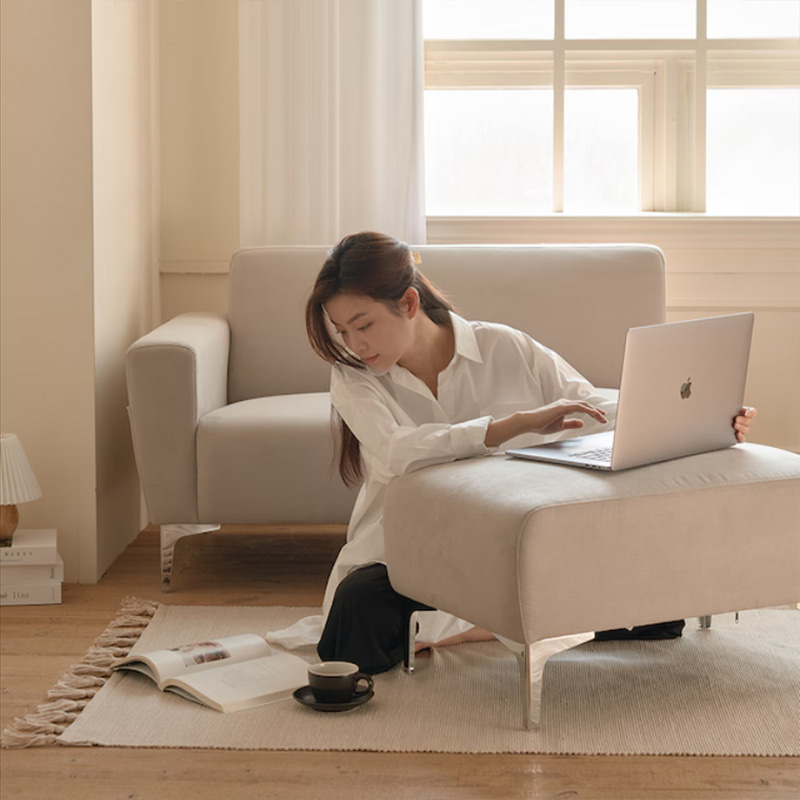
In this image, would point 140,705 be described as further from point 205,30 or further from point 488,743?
point 205,30

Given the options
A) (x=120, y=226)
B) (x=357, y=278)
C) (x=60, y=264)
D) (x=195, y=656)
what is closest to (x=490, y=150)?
(x=120, y=226)

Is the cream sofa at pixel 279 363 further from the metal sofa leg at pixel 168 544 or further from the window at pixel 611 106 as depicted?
the window at pixel 611 106

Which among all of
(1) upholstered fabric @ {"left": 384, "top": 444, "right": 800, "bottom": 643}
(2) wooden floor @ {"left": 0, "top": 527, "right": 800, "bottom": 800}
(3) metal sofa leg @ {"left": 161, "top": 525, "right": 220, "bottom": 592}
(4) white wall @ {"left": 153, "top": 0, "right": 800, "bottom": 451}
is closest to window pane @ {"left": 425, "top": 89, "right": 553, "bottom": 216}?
(4) white wall @ {"left": 153, "top": 0, "right": 800, "bottom": 451}

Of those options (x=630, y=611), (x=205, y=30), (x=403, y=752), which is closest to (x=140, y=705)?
(x=403, y=752)

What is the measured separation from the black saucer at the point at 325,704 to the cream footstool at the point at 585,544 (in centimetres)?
20

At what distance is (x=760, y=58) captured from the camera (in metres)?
3.81

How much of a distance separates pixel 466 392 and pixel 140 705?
2.83 ft

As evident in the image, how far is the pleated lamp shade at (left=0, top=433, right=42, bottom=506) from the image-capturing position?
275 cm

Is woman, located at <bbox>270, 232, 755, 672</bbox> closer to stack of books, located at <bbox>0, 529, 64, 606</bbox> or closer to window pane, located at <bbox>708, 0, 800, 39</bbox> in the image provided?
stack of books, located at <bbox>0, 529, 64, 606</bbox>

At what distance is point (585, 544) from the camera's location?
6.25 feet

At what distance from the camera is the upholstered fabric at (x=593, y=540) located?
188 centimetres

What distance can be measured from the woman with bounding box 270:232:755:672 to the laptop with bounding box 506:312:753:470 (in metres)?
→ 0.06

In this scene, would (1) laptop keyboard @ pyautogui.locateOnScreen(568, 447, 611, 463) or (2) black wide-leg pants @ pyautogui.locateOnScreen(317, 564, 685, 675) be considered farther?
(2) black wide-leg pants @ pyautogui.locateOnScreen(317, 564, 685, 675)

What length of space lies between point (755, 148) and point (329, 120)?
1397 millimetres
